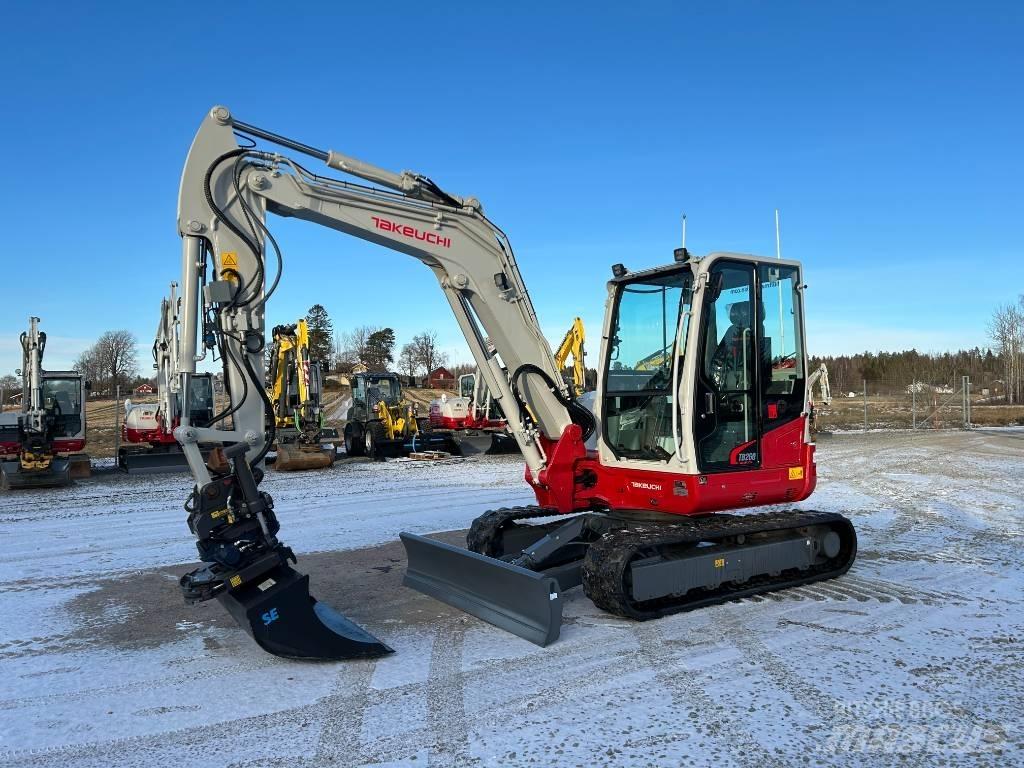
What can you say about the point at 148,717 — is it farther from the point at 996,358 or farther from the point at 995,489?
the point at 996,358

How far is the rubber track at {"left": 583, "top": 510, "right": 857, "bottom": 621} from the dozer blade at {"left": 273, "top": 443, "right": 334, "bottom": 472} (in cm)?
1263

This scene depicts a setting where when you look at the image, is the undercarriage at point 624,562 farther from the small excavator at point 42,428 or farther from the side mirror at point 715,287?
the small excavator at point 42,428

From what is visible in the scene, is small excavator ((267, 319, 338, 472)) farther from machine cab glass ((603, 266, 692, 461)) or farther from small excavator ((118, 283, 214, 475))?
machine cab glass ((603, 266, 692, 461))

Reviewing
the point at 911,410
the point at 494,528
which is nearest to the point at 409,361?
the point at 911,410

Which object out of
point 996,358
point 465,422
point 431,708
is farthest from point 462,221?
point 996,358

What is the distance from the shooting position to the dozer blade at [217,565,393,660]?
491 cm

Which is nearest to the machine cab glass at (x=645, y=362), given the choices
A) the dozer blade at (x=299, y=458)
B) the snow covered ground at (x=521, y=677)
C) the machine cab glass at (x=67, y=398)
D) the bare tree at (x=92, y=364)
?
the snow covered ground at (x=521, y=677)

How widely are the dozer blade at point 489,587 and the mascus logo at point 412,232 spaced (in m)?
2.48

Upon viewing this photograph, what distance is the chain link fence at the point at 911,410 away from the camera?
1263 inches

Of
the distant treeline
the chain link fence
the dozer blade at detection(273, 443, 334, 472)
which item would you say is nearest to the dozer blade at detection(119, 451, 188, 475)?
the dozer blade at detection(273, 443, 334, 472)

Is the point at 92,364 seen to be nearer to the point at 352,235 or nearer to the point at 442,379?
the point at 442,379

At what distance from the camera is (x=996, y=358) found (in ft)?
207

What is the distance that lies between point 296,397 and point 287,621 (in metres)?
15.1

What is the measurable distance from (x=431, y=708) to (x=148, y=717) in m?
1.54
